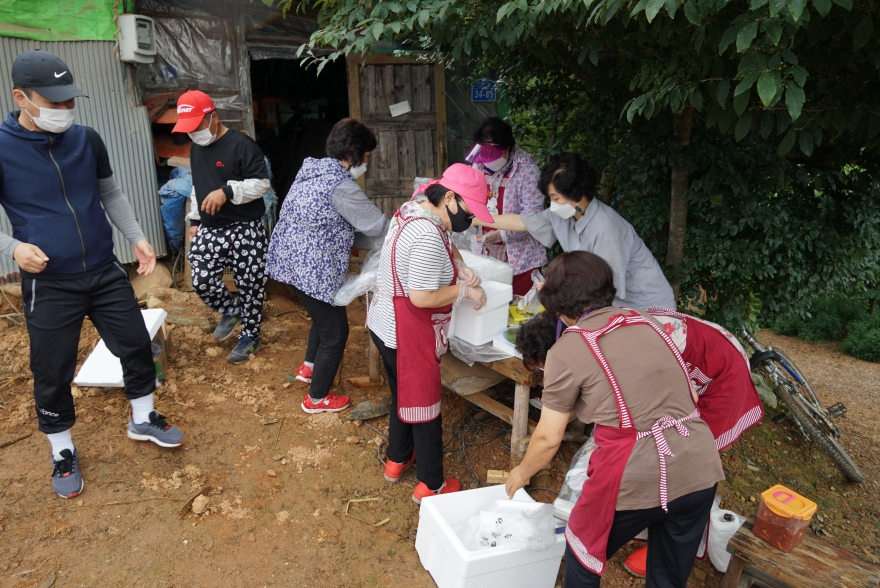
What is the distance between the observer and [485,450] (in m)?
3.84

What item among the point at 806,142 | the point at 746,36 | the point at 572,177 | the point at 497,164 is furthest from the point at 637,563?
the point at 497,164

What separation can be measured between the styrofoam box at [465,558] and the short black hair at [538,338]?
0.69m

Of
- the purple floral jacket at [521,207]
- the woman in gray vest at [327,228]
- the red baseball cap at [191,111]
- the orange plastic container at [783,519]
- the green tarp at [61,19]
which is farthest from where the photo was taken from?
the green tarp at [61,19]

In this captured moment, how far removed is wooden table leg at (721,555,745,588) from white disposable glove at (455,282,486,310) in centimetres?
161

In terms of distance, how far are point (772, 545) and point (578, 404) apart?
3.96 ft

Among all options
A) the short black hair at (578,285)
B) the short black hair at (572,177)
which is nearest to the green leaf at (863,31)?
the short black hair at (578,285)

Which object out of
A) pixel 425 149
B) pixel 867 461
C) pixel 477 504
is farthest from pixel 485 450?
pixel 425 149

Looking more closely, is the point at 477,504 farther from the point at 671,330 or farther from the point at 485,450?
the point at 671,330

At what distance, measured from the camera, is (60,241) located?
2898mm

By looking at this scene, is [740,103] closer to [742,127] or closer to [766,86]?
[766,86]

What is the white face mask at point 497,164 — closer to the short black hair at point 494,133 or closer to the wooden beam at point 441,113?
the short black hair at point 494,133

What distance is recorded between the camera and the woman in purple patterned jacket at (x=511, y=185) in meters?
3.97

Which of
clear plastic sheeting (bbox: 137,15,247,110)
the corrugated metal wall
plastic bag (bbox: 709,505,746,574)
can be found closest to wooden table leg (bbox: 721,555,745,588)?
plastic bag (bbox: 709,505,746,574)

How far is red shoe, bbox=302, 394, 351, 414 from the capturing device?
13.5 feet
